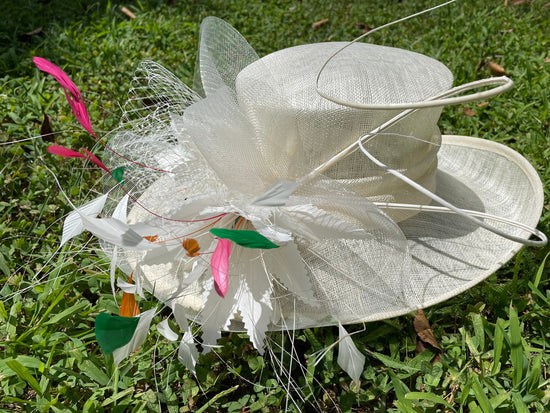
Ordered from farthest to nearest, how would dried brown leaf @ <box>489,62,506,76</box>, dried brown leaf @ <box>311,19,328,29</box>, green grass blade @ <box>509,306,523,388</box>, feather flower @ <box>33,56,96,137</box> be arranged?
dried brown leaf @ <box>311,19,328,29</box>, dried brown leaf @ <box>489,62,506,76</box>, green grass blade @ <box>509,306,523,388</box>, feather flower @ <box>33,56,96,137</box>

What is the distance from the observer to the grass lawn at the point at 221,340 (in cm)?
140

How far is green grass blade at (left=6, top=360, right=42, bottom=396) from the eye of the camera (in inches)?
54.1

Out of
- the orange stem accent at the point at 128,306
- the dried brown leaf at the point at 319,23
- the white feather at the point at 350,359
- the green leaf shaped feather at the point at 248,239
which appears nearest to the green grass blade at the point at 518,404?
the white feather at the point at 350,359

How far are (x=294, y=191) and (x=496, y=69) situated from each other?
2.05 metres

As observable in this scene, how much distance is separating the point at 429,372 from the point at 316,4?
10.1 feet

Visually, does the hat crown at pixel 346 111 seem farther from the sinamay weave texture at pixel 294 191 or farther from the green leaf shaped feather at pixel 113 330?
the green leaf shaped feather at pixel 113 330

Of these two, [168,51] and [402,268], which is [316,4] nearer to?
[168,51]

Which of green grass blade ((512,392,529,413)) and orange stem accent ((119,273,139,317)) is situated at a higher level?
orange stem accent ((119,273,139,317))

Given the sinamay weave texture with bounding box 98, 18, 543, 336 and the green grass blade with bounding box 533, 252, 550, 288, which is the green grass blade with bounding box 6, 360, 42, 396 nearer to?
the sinamay weave texture with bounding box 98, 18, 543, 336

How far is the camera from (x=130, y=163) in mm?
1474

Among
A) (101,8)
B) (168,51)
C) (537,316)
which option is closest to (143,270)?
(537,316)

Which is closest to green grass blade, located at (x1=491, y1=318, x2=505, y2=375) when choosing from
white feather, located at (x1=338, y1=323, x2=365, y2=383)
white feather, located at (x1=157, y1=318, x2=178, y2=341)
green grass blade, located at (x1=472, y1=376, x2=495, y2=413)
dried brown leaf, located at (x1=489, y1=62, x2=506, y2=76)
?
green grass blade, located at (x1=472, y1=376, x2=495, y2=413)

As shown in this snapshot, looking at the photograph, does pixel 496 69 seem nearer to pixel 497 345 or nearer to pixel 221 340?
pixel 497 345

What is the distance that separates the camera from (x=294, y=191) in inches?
50.4
